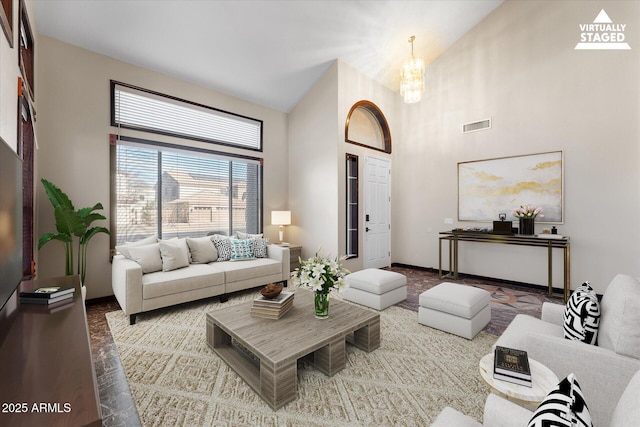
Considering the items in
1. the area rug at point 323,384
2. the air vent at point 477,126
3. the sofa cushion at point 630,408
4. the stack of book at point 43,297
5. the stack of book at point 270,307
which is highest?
the air vent at point 477,126

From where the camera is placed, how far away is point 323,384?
2006 mm

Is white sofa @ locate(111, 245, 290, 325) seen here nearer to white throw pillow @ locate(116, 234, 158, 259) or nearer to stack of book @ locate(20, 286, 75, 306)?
white throw pillow @ locate(116, 234, 158, 259)

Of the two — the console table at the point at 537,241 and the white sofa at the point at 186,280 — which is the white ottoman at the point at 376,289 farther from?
the console table at the point at 537,241

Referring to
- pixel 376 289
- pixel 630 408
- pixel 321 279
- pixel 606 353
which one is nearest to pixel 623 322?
pixel 606 353

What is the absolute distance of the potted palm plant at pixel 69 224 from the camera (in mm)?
3121

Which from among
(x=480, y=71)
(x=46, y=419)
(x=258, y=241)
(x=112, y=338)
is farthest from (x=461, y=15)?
(x=112, y=338)

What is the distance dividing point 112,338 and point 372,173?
467 centimetres

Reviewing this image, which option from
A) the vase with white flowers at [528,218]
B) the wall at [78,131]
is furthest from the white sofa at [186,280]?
the vase with white flowers at [528,218]

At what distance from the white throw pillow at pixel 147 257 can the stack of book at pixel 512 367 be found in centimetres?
362

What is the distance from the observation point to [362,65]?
5.16m

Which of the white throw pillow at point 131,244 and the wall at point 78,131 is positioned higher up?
the wall at point 78,131

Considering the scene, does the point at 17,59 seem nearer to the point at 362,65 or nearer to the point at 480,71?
the point at 362,65

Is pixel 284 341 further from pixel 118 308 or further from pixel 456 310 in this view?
pixel 118 308

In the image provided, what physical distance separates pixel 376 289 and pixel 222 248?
2376 mm
